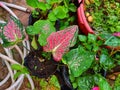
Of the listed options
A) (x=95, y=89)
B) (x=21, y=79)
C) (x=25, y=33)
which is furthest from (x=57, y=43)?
(x=21, y=79)

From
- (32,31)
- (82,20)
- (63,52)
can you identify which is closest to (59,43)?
(63,52)

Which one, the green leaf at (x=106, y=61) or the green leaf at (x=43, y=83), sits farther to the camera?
the green leaf at (x=43, y=83)

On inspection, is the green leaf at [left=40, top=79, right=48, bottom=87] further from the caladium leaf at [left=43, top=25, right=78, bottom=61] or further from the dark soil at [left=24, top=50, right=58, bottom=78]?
the caladium leaf at [left=43, top=25, right=78, bottom=61]

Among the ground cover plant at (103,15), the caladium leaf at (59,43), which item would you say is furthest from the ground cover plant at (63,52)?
the ground cover plant at (103,15)

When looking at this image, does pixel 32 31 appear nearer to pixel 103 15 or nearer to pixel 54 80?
pixel 54 80

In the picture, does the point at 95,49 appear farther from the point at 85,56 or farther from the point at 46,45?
the point at 46,45

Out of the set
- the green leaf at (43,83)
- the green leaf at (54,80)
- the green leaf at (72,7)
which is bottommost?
the green leaf at (43,83)

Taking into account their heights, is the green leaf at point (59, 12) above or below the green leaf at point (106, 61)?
above

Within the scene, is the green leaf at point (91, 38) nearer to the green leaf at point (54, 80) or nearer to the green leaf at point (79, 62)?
the green leaf at point (79, 62)
